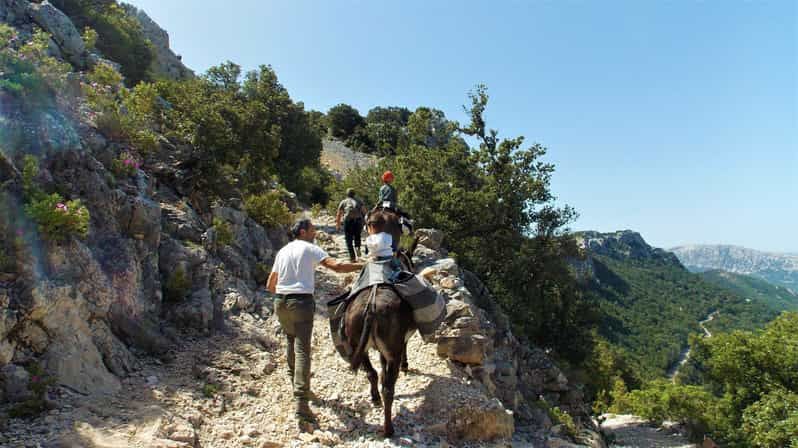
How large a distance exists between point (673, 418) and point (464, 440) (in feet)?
88.6

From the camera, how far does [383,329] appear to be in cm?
521

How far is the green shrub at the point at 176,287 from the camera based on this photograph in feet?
24.7

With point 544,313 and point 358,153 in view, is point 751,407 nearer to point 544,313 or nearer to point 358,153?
point 544,313

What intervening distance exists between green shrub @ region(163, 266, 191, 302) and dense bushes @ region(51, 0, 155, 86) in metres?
21.4

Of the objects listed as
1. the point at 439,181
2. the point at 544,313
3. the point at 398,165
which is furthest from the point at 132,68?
the point at 544,313

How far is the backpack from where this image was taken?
37.0 feet

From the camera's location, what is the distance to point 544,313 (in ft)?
57.0

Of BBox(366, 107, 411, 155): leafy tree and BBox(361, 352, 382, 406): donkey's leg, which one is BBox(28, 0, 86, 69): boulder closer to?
BBox(361, 352, 382, 406): donkey's leg

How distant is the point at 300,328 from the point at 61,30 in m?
17.5

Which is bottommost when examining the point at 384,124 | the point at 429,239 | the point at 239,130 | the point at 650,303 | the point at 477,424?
the point at 650,303

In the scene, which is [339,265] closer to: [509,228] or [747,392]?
[509,228]

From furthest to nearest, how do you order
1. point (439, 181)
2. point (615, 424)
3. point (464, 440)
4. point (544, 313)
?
point (615, 424)
point (439, 181)
point (544, 313)
point (464, 440)

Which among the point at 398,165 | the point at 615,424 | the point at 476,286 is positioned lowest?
the point at 615,424

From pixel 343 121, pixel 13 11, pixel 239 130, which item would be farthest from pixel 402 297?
pixel 343 121
